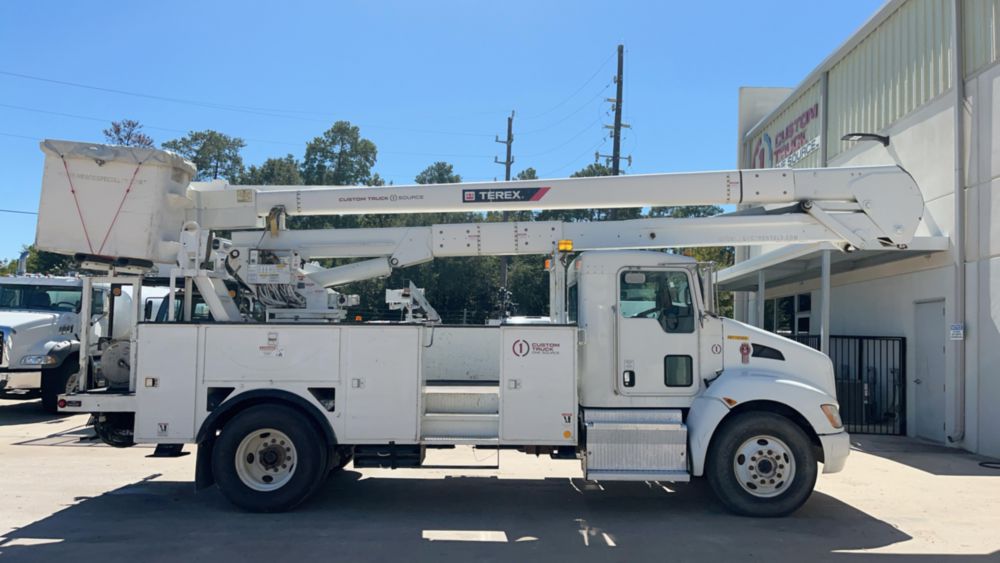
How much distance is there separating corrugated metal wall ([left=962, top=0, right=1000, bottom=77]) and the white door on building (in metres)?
4.01

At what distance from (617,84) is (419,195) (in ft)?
70.2

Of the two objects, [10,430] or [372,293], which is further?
[372,293]

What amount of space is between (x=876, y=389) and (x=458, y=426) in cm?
1114

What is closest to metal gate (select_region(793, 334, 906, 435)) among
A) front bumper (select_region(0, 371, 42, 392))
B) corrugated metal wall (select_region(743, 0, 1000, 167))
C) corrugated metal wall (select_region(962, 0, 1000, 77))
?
corrugated metal wall (select_region(743, 0, 1000, 167))

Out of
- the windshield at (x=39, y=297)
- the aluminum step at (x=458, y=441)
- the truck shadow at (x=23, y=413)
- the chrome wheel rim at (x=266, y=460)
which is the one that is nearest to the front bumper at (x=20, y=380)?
the truck shadow at (x=23, y=413)

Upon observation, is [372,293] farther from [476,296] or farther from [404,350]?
[404,350]

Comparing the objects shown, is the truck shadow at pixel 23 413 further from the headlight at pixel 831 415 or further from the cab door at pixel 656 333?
the headlight at pixel 831 415

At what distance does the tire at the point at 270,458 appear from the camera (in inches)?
289

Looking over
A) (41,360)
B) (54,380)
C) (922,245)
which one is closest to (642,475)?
(922,245)

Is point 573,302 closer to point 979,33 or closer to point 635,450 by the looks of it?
point 635,450

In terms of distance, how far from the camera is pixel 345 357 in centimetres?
745

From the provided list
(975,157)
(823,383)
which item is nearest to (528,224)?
(823,383)

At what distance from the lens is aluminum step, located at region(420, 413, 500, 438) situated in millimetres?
7520

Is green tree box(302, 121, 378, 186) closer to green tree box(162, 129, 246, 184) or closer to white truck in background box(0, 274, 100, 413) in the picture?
green tree box(162, 129, 246, 184)
